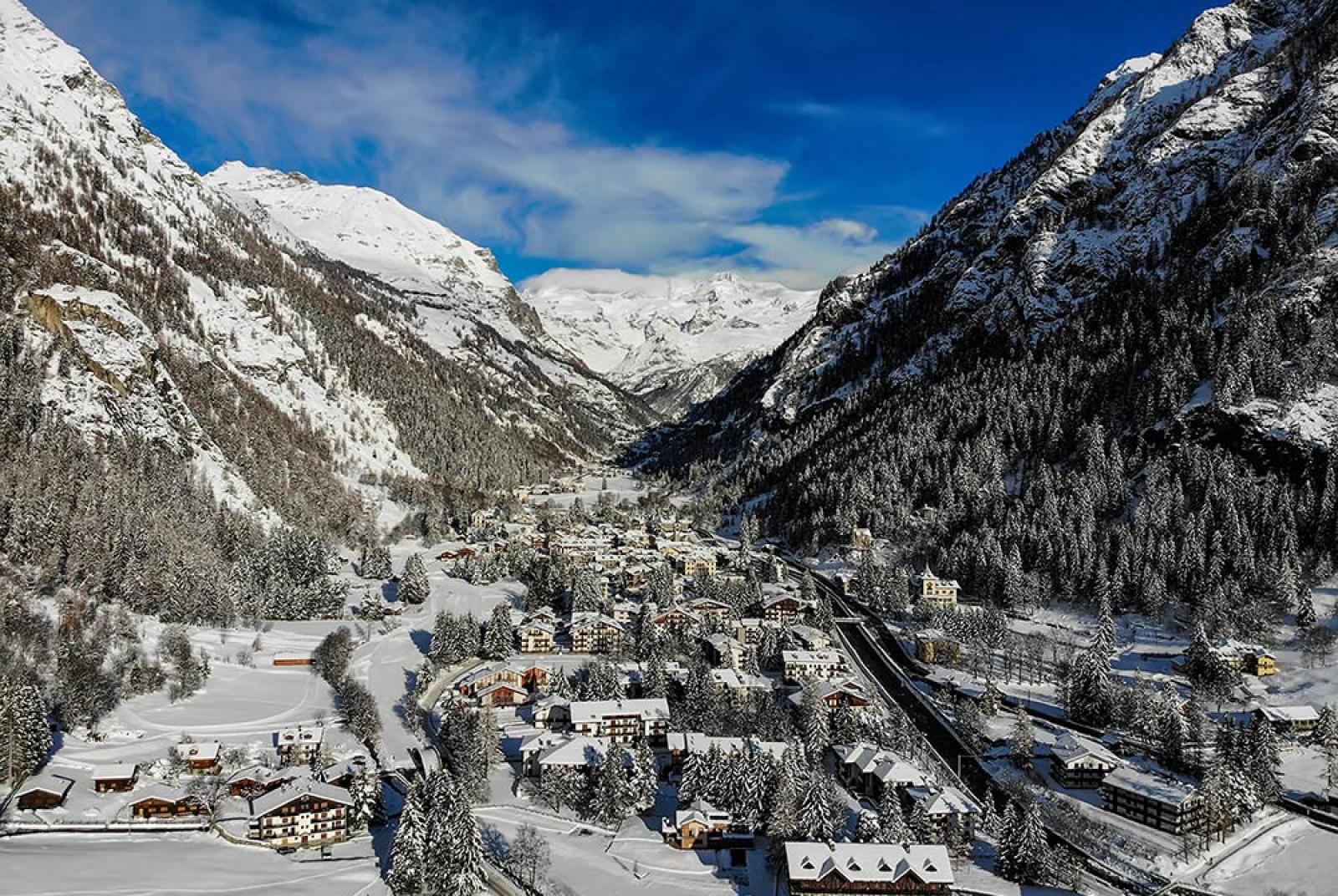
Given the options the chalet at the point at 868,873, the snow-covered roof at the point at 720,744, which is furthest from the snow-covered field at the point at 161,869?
the snow-covered roof at the point at 720,744

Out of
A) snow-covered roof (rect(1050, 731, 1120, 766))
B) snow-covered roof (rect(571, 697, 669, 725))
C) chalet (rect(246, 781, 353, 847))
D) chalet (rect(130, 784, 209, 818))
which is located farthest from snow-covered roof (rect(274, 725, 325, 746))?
snow-covered roof (rect(1050, 731, 1120, 766))

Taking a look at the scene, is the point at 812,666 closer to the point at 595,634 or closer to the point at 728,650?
the point at 728,650

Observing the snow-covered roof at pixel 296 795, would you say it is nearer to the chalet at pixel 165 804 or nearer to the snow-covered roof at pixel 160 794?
the chalet at pixel 165 804

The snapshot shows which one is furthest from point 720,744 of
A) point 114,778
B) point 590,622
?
point 114,778

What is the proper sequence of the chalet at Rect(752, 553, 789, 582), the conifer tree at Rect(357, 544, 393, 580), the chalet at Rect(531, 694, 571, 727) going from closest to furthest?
the chalet at Rect(531, 694, 571, 727), the conifer tree at Rect(357, 544, 393, 580), the chalet at Rect(752, 553, 789, 582)

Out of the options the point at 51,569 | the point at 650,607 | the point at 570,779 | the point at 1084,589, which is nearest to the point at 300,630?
the point at 51,569

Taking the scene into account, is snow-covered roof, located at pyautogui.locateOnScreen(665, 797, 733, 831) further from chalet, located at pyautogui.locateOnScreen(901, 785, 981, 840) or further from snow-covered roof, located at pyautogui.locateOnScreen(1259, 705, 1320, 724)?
snow-covered roof, located at pyautogui.locateOnScreen(1259, 705, 1320, 724)
